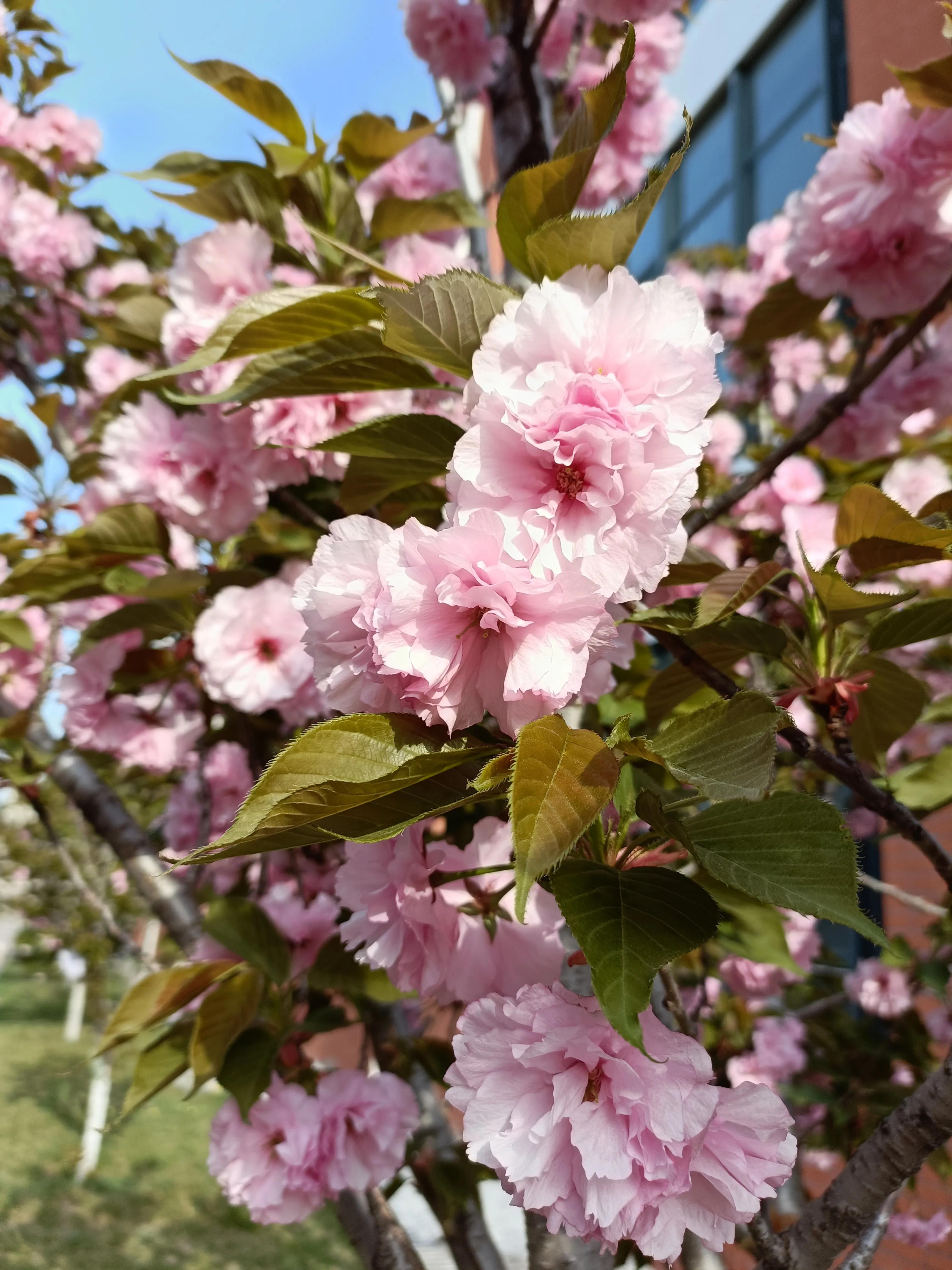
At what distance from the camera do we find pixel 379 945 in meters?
0.76

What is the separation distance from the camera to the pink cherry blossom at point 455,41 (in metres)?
1.90

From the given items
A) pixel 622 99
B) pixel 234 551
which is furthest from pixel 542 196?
pixel 234 551

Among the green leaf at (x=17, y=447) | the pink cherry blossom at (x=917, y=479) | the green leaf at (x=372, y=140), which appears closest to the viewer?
the green leaf at (x=372, y=140)

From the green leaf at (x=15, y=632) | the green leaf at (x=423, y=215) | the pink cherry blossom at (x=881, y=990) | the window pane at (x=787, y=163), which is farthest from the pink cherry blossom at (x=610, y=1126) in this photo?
the window pane at (x=787, y=163)

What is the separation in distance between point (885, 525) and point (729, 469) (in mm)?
3426

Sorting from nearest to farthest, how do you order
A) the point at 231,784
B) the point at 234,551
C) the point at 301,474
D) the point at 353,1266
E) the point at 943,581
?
the point at 301,474 → the point at 234,551 → the point at 231,784 → the point at 943,581 → the point at 353,1266

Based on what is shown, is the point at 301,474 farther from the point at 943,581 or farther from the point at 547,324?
the point at 943,581

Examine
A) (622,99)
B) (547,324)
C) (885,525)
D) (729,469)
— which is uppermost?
(622,99)

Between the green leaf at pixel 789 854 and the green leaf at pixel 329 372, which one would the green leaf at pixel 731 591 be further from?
the green leaf at pixel 329 372

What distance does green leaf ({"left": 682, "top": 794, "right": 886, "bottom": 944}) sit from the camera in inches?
21.9

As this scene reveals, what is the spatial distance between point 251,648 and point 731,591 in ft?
2.83

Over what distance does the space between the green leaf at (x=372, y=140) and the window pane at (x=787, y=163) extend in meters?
4.49

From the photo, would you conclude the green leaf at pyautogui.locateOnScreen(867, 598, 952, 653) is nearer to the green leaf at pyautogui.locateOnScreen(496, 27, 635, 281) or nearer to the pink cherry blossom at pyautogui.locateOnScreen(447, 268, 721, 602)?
the pink cherry blossom at pyautogui.locateOnScreen(447, 268, 721, 602)

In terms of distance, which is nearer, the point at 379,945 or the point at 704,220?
the point at 379,945
